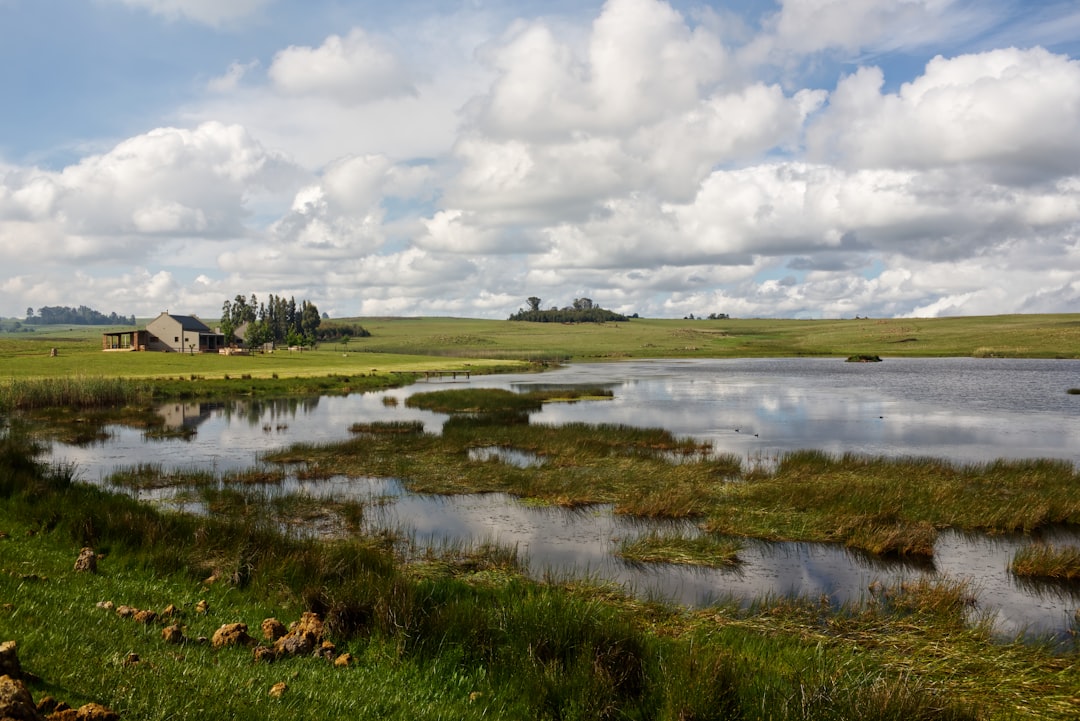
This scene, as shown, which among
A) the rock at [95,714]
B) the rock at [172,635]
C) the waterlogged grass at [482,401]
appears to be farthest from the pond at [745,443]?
the rock at [95,714]

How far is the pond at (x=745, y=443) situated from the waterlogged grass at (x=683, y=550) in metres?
0.39

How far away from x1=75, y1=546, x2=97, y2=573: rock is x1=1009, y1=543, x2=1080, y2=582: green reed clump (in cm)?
1832

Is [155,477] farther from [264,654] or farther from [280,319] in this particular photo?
[280,319]

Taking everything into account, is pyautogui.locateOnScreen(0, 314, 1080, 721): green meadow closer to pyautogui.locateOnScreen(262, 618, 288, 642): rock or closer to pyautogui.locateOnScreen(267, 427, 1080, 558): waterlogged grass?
pyautogui.locateOnScreen(267, 427, 1080, 558): waterlogged grass

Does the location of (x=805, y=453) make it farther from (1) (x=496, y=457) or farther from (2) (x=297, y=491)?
(2) (x=297, y=491)

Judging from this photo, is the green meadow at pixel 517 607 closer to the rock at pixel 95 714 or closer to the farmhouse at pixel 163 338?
the rock at pixel 95 714

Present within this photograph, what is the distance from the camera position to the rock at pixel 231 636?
8.35 meters

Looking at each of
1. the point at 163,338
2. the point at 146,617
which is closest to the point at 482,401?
the point at 146,617

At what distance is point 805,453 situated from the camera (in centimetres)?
2739

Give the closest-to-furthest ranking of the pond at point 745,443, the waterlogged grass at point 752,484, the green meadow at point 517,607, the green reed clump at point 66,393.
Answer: the green meadow at point 517,607, the pond at point 745,443, the waterlogged grass at point 752,484, the green reed clump at point 66,393

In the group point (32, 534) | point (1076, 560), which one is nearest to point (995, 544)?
point (1076, 560)

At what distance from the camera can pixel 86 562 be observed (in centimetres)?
1109

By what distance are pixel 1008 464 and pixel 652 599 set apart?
2000cm

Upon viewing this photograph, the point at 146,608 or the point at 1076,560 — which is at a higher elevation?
the point at 146,608
